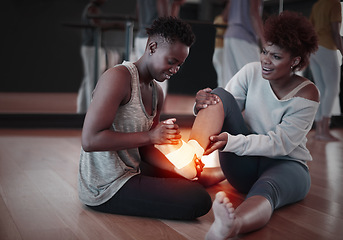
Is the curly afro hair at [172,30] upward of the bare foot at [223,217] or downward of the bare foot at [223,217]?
upward

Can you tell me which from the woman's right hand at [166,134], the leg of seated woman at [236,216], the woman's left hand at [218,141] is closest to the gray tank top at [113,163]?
the woman's right hand at [166,134]

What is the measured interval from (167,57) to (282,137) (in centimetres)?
51

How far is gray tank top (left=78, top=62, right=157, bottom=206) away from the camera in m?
1.42

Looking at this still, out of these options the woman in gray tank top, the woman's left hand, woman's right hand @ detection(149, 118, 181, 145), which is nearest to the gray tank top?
the woman in gray tank top

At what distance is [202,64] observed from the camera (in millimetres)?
3500

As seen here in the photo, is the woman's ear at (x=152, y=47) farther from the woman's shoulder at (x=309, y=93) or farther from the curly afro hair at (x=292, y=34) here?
the woman's shoulder at (x=309, y=93)

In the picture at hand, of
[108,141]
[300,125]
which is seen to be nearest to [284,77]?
[300,125]

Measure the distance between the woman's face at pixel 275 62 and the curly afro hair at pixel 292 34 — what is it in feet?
0.06

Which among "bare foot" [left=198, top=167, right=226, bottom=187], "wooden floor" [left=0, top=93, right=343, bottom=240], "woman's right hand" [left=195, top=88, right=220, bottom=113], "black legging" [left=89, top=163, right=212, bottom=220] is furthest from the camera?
"bare foot" [left=198, top=167, right=226, bottom=187]

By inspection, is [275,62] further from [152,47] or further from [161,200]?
[161,200]

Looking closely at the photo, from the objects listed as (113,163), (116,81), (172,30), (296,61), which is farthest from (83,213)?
(296,61)

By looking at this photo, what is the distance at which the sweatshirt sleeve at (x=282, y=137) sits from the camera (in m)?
1.46

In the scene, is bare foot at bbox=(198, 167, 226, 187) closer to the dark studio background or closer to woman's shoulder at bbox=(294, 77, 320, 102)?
woman's shoulder at bbox=(294, 77, 320, 102)

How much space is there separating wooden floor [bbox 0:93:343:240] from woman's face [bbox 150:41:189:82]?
507 millimetres
